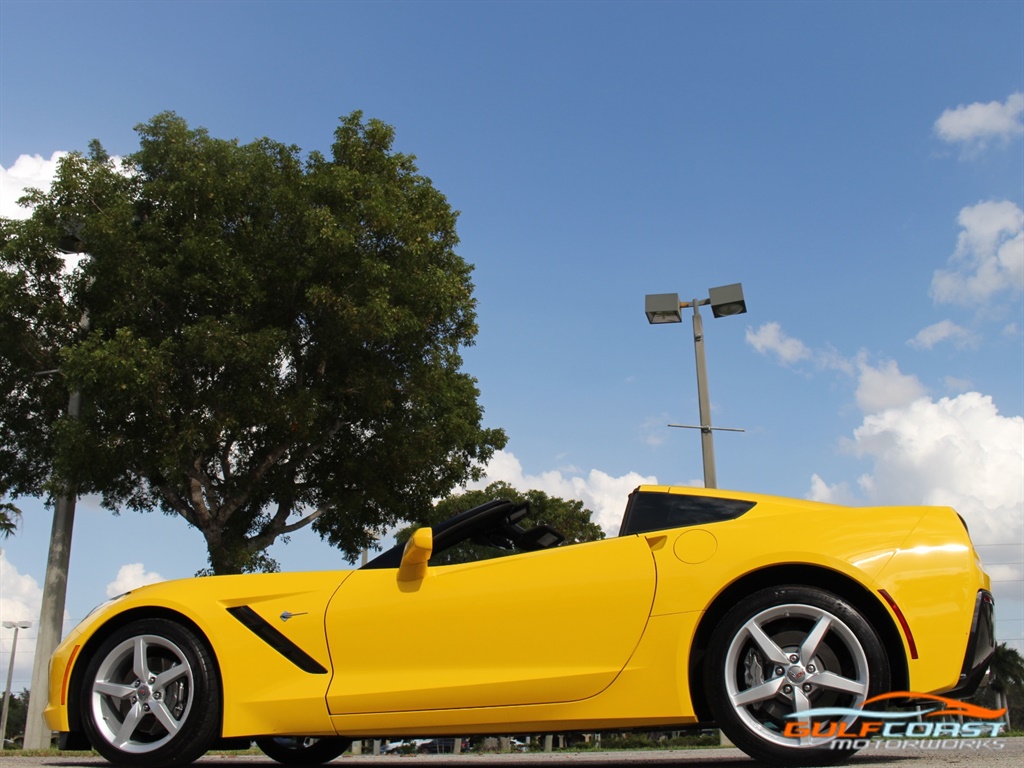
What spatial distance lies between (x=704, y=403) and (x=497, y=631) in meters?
10.2

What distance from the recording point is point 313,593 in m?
4.05

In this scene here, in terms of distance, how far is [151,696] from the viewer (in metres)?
4.06

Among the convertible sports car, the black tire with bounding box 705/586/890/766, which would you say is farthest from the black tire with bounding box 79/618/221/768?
the black tire with bounding box 705/586/890/766

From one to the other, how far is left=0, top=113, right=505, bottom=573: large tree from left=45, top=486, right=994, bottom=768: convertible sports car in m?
9.18

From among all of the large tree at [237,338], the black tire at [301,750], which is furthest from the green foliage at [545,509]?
the black tire at [301,750]

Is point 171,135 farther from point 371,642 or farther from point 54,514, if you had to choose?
point 371,642

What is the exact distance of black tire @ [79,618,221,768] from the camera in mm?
3949

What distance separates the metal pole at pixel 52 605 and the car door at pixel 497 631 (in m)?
10.9

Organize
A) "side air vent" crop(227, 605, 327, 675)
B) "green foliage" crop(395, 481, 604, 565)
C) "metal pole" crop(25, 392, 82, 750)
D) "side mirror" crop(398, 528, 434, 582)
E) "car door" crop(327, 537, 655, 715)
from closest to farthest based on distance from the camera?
"car door" crop(327, 537, 655, 715), "side mirror" crop(398, 528, 434, 582), "side air vent" crop(227, 605, 327, 675), "metal pole" crop(25, 392, 82, 750), "green foliage" crop(395, 481, 604, 565)

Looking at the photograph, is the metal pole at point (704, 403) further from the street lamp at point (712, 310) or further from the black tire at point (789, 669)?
the black tire at point (789, 669)

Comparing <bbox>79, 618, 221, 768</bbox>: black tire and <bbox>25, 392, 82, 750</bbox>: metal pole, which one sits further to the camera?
<bbox>25, 392, 82, 750</bbox>: metal pole

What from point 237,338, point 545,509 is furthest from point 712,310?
point 545,509

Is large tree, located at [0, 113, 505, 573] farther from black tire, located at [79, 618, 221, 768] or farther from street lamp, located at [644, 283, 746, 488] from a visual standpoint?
black tire, located at [79, 618, 221, 768]

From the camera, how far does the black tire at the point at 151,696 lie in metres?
3.95
